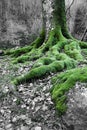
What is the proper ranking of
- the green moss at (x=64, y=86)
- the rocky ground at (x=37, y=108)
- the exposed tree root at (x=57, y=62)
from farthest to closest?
the exposed tree root at (x=57, y=62) → the green moss at (x=64, y=86) → the rocky ground at (x=37, y=108)

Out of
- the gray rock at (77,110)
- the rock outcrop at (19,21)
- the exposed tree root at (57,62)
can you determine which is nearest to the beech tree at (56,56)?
the exposed tree root at (57,62)

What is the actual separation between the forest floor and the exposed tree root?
0.21m

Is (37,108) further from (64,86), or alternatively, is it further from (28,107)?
(64,86)

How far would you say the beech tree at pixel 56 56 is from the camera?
19.9ft

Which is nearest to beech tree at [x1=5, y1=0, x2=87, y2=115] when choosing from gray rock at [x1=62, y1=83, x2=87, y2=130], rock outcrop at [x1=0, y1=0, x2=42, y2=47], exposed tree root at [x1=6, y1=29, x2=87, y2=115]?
exposed tree root at [x1=6, y1=29, x2=87, y2=115]

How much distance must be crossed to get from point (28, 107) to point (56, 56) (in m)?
3.35

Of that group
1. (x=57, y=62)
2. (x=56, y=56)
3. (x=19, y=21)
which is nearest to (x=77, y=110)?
(x=57, y=62)

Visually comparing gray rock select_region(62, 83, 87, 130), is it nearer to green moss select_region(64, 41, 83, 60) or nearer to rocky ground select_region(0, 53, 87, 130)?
rocky ground select_region(0, 53, 87, 130)

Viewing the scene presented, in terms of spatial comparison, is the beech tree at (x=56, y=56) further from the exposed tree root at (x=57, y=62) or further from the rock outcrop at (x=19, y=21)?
the rock outcrop at (x=19, y=21)

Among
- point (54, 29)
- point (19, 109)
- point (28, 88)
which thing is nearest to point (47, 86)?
point (28, 88)

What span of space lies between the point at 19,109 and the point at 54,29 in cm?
592

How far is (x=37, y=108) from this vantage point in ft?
20.2

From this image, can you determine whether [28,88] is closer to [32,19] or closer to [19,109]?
[19,109]

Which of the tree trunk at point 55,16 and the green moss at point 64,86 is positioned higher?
the tree trunk at point 55,16
